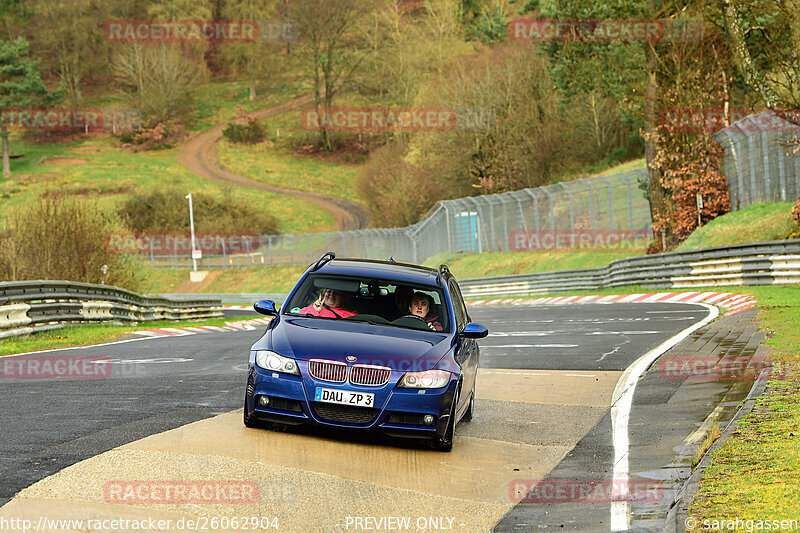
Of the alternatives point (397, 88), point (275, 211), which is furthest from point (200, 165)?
point (397, 88)

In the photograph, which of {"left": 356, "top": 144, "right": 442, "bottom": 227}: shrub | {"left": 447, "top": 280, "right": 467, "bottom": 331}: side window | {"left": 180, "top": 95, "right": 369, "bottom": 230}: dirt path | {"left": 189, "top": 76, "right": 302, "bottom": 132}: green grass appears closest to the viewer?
{"left": 447, "top": 280, "right": 467, "bottom": 331}: side window

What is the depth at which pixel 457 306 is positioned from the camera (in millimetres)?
9984

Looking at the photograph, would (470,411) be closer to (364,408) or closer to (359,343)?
(359,343)

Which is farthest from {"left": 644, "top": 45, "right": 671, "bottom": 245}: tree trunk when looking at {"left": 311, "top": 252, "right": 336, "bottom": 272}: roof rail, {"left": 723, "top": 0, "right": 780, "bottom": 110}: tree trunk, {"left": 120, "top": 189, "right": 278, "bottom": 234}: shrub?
{"left": 120, "top": 189, "right": 278, "bottom": 234}: shrub

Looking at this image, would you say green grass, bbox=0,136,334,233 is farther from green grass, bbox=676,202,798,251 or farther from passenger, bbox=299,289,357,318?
passenger, bbox=299,289,357,318

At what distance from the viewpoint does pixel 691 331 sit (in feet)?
57.6

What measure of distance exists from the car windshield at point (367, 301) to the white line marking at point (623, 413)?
1822mm

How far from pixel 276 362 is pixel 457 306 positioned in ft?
8.01

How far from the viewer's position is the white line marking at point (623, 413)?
603 cm

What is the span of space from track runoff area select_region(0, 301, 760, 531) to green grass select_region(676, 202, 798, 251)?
19196mm

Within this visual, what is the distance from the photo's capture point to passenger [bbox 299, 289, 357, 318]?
928cm

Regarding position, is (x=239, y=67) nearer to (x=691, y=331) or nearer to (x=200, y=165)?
(x=200, y=165)

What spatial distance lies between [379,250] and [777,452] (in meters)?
59.4

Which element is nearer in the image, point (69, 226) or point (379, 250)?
point (69, 226)
